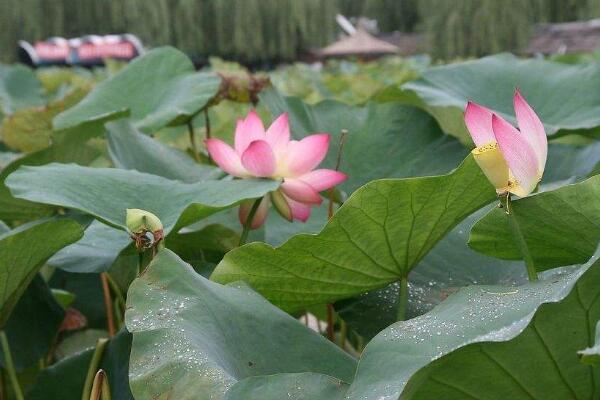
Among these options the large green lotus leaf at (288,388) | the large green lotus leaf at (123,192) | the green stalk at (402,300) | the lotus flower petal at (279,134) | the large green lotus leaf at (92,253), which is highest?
the lotus flower petal at (279,134)

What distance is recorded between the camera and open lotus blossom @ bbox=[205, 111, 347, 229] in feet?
2.27

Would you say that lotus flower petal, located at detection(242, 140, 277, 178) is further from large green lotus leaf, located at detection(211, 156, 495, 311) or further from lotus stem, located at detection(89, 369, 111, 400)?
lotus stem, located at detection(89, 369, 111, 400)

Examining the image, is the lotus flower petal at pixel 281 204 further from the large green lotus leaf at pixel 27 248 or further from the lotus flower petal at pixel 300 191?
the large green lotus leaf at pixel 27 248

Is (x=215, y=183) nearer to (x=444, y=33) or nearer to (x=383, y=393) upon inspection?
(x=383, y=393)

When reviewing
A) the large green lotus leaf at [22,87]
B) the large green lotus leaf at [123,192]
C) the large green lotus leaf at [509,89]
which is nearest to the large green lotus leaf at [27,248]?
the large green lotus leaf at [123,192]

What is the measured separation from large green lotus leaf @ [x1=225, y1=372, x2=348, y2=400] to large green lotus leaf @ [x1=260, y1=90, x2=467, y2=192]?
1.56 feet

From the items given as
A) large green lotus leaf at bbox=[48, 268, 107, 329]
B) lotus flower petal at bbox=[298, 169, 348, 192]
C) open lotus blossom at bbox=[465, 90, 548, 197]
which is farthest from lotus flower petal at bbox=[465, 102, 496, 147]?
large green lotus leaf at bbox=[48, 268, 107, 329]

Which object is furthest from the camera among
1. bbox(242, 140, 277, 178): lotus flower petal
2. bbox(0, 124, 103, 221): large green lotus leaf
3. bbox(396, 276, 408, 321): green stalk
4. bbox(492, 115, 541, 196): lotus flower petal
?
bbox(0, 124, 103, 221): large green lotus leaf

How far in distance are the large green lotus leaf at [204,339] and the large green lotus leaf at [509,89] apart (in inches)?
20.6

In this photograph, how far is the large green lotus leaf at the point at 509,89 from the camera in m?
0.99

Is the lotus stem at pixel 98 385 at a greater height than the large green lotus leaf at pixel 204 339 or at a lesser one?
lesser

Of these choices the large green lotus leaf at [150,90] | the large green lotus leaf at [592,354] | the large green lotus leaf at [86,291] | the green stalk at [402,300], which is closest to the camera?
the large green lotus leaf at [592,354]

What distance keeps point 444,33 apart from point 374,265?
13326mm

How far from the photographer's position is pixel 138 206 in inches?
26.8
